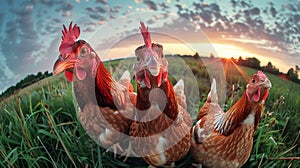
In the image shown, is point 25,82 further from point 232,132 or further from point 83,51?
point 232,132

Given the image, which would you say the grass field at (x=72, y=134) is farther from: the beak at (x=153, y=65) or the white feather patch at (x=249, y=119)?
the beak at (x=153, y=65)

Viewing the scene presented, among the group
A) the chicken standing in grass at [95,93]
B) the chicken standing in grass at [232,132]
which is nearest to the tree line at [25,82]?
the chicken standing in grass at [95,93]

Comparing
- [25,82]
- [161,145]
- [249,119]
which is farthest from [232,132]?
[25,82]

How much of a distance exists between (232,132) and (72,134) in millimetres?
417

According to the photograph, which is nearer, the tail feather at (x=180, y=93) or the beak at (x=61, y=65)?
the beak at (x=61, y=65)

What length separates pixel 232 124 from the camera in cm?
74

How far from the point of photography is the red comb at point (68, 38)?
70 centimetres

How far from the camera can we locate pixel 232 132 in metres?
0.74

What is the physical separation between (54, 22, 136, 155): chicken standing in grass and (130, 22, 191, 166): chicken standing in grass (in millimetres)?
48

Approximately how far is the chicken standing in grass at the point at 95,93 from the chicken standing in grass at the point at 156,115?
5 cm

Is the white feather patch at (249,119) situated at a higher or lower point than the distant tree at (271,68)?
lower

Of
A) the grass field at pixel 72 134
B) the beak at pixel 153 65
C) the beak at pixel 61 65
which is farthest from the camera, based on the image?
the grass field at pixel 72 134

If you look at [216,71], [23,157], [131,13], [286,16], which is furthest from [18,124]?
[286,16]

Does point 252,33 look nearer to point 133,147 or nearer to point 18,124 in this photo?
point 133,147
